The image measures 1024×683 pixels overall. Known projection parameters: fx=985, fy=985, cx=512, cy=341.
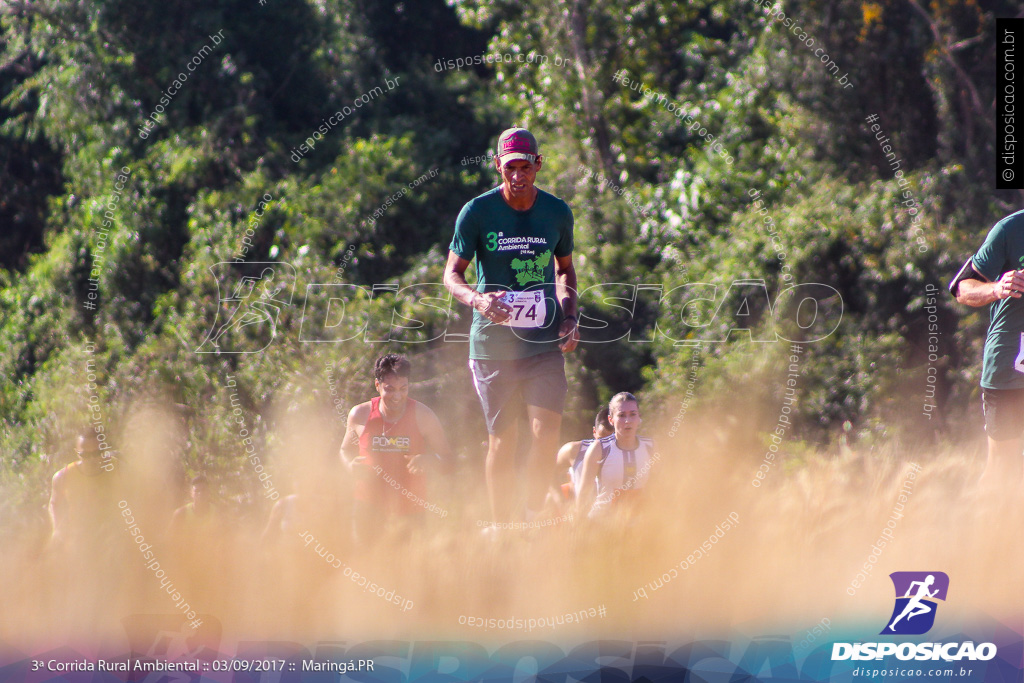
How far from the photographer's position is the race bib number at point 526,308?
14.2 feet

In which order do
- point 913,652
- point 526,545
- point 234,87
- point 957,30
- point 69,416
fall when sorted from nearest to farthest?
point 913,652 → point 526,545 → point 957,30 → point 69,416 → point 234,87

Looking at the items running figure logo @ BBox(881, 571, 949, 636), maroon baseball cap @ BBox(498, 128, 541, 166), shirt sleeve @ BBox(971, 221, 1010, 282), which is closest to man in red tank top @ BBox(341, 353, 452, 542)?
maroon baseball cap @ BBox(498, 128, 541, 166)

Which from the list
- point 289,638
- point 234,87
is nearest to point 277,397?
point 234,87

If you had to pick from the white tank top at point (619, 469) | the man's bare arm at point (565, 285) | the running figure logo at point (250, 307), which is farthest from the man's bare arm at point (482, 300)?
the running figure logo at point (250, 307)

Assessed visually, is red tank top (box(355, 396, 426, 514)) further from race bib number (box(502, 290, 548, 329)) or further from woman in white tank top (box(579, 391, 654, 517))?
race bib number (box(502, 290, 548, 329))

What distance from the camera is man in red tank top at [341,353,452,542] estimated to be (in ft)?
16.9

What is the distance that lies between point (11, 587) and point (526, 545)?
2332 millimetres

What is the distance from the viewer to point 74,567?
446cm

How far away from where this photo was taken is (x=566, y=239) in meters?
4.57

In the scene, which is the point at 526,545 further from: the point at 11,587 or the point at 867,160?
the point at 867,160

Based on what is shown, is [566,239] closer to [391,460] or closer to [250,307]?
[391,460]

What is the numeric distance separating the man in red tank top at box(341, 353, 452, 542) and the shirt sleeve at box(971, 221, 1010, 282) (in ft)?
9.28

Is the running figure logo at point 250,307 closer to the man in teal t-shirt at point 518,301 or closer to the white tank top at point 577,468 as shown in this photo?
the white tank top at point 577,468
